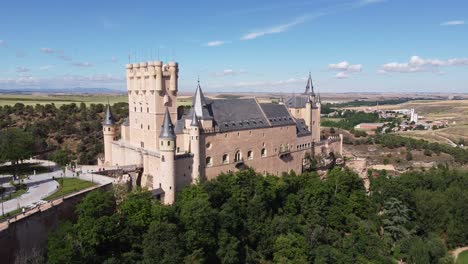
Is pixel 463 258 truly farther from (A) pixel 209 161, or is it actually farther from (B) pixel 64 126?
(B) pixel 64 126

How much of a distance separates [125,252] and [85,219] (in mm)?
4704

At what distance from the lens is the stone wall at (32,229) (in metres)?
28.1

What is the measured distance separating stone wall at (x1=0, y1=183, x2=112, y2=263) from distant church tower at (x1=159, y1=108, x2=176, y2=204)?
10077mm

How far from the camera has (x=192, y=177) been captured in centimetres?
4581

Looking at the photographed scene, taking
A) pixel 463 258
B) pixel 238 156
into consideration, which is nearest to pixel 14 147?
pixel 238 156

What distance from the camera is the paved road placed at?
33250 mm

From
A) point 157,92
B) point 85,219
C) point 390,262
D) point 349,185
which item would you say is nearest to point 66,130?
point 157,92

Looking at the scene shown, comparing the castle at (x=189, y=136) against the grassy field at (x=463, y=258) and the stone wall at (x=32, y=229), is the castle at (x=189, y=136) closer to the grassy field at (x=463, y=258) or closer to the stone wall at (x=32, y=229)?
the stone wall at (x=32, y=229)

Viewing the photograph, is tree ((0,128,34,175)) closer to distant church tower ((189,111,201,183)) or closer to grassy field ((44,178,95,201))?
grassy field ((44,178,95,201))

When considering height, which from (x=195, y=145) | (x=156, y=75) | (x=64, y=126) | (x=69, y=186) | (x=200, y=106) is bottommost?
(x=69, y=186)

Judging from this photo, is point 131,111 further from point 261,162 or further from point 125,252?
point 125,252

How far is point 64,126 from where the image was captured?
8088 cm

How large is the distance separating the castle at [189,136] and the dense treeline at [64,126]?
15.3 m

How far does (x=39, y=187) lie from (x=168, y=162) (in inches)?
527
